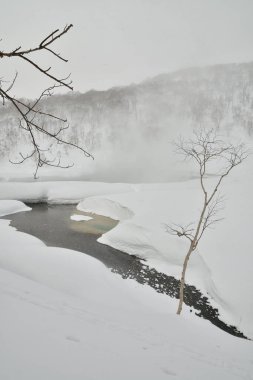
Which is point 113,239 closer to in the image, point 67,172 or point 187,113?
point 67,172

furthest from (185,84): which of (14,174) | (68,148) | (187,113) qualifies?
(14,174)

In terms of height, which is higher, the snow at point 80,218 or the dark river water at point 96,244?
the snow at point 80,218

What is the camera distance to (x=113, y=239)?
1694 cm

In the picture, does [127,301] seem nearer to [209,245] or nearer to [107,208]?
[209,245]

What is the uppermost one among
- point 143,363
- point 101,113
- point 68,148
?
point 101,113

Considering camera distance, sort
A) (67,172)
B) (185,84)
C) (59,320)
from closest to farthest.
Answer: (59,320) → (67,172) → (185,84)

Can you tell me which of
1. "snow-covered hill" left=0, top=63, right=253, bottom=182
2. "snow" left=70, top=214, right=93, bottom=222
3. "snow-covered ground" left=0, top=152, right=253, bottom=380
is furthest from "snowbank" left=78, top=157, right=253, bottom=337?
"snow-covered hill" left=0, top=63, right=253, bottom=182

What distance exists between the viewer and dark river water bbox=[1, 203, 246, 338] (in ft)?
36.9

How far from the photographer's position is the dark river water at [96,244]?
11250 mm

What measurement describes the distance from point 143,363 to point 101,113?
370 feet

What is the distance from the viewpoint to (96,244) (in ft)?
55.1

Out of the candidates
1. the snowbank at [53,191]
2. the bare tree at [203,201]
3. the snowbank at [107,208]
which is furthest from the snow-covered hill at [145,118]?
the bare tree at [203,201]

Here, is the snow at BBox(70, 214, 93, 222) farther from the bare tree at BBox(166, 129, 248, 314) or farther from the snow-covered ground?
the bare tree at BBox(166, 129, 248, 314)

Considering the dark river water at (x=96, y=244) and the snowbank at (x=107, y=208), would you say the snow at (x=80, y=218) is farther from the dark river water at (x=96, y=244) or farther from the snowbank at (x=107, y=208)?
the snowbank at (x=107, y=208)
